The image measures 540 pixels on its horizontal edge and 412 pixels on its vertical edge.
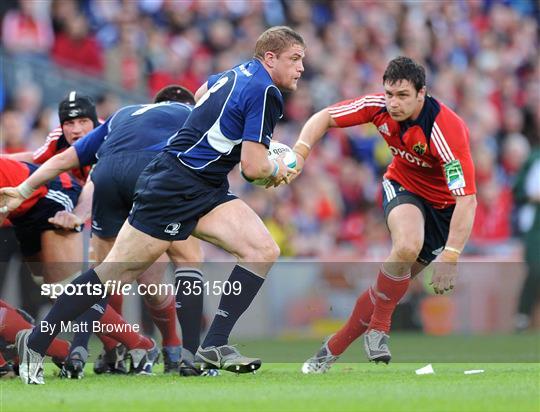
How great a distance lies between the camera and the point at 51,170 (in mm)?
8461

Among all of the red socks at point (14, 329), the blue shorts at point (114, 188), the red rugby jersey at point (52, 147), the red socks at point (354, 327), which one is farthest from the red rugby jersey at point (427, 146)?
the red socks at point (14, 329)

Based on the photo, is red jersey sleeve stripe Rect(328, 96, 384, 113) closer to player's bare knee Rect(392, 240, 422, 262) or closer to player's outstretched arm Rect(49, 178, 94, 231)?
player's bare knee Rect(392, 240, 422, 262)

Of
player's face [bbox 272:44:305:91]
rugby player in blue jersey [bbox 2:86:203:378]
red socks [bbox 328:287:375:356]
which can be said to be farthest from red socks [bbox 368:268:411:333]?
player's face [bbox 272:44:305:91]

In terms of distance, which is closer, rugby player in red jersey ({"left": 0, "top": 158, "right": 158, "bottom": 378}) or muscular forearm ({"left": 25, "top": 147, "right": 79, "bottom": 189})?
muscular forearm ({"left": 25, "top": 147, "right": 79, "bottom": 189})

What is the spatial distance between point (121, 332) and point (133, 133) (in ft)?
4.56

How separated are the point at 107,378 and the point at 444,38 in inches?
558

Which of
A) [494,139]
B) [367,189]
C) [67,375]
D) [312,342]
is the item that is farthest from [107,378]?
[494,139]

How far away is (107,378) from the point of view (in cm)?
848

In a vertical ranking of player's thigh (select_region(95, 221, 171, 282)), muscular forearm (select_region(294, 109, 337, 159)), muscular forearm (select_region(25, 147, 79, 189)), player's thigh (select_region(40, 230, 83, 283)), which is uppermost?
muscular forearm (select_region(294, 109, 337, 159))

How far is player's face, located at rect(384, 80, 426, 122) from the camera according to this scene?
28.2 feet

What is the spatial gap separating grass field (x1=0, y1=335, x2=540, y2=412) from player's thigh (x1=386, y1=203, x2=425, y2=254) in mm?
885

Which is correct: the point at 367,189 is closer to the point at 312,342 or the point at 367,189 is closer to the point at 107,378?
the point at 312,342

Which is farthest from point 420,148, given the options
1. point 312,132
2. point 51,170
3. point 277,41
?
point 51,170

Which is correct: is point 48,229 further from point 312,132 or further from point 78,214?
point 312,132
